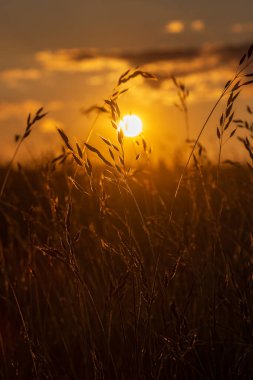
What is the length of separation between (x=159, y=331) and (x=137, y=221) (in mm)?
2583

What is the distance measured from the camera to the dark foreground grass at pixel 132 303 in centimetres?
186

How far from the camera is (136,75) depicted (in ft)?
6.49

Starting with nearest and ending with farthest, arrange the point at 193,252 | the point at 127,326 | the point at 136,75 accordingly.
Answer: the point at 136,75 → the point at 193,252 → the point at 127,326

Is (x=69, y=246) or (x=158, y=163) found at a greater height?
(x=158, y=163)

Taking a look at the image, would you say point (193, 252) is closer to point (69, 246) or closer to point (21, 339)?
point (21, 339)

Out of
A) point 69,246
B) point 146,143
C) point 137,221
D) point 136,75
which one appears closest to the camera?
point 69,246

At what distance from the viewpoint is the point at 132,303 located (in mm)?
2904

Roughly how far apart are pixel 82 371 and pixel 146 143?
1.16 meters

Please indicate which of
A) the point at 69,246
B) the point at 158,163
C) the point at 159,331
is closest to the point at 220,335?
the point at 159,331

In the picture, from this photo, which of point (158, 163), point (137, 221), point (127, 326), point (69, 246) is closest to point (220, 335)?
point (127, 326)

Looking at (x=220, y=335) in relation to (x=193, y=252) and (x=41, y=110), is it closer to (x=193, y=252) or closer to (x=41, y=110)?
(x=193, y=252)

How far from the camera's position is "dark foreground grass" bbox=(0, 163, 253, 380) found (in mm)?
1857

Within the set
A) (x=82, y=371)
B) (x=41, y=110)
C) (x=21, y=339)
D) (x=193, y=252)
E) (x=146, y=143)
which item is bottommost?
(x=82, y=371)

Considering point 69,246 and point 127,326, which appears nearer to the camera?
point 69,246
